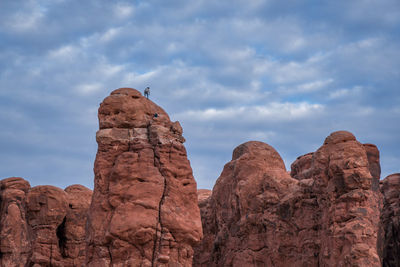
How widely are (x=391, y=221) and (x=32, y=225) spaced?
704 inches

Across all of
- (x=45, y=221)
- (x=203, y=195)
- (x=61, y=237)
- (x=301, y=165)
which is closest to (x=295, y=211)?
(x=301, y=165)

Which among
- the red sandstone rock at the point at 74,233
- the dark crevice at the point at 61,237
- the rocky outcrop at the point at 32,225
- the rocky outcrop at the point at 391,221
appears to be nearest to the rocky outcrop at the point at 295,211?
the rocky outcrop at the point at 391,221

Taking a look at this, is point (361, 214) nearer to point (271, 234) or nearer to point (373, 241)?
point (373, 241)

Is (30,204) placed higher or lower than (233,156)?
lower

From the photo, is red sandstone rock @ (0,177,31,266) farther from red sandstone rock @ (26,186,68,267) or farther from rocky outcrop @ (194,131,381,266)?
rocky outcrop @ (194,131,381,266)

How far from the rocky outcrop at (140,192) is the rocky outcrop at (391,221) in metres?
16.1

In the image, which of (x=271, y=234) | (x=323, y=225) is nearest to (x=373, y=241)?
(x=323, y=225)

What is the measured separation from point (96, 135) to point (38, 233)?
463 inches

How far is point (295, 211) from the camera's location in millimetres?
29016

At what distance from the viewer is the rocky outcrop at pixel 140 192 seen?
2064cm

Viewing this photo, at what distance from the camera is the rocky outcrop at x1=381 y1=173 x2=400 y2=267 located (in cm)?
3522

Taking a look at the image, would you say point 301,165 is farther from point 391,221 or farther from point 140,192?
point 140,192

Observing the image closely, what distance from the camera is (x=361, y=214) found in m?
24.5

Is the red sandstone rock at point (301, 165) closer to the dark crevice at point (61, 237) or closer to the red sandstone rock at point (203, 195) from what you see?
the red sandstone rock at point (203, 195)
